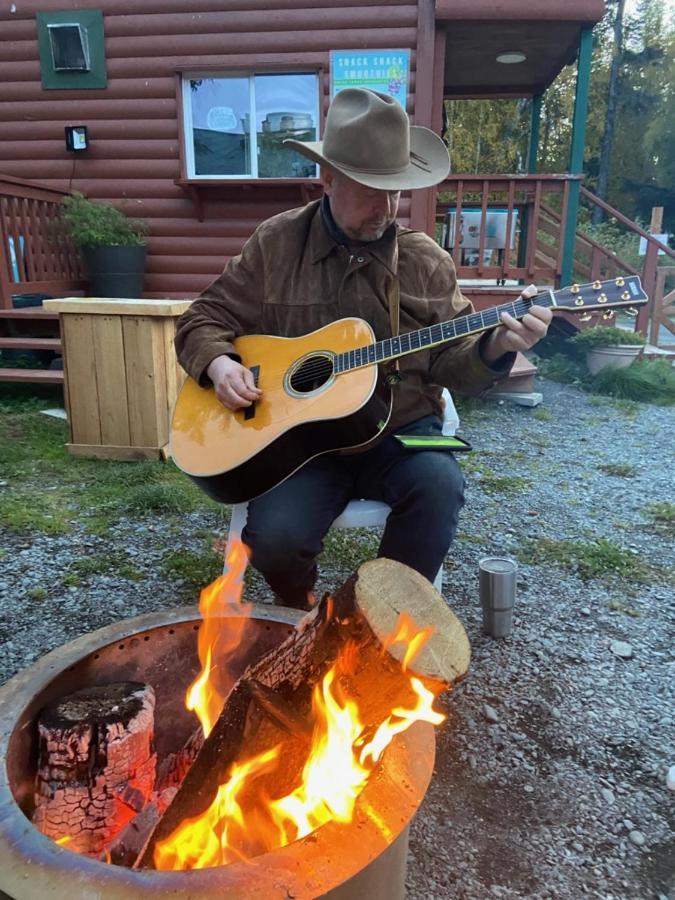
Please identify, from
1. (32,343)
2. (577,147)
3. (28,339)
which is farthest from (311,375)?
(577,147)

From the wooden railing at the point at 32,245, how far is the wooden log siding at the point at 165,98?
573 mm

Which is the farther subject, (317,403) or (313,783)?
(317,403)

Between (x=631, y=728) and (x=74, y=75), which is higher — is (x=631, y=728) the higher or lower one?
the lower one

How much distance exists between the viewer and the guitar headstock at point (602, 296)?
6.23 ft

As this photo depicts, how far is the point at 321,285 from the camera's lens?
2.12 m

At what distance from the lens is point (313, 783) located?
1.14 m

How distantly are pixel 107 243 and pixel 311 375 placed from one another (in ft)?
16.9

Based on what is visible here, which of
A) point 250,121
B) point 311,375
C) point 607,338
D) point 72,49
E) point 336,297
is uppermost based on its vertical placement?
point 72,49

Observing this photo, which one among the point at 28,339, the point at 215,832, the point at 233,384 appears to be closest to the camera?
the point at 215,832

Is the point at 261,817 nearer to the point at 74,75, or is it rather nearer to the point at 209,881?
the point at 209,881

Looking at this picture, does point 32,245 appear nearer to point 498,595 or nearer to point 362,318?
point 362,318

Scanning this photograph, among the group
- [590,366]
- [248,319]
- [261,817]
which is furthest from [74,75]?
[261,817]

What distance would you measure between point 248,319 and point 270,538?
31.2 inches

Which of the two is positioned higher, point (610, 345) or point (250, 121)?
point (250, 121)
